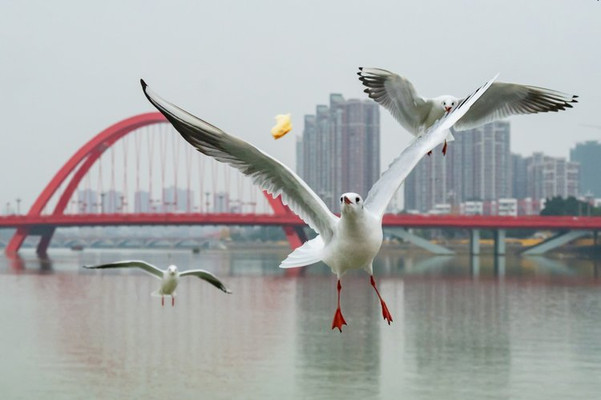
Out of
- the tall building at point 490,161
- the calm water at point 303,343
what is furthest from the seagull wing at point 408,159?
the tall building at point 490,161

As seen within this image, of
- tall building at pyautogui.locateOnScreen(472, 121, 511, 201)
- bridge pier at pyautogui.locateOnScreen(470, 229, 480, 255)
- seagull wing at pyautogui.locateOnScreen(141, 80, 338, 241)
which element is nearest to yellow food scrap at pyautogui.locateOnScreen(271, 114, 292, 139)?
seagull wing at pyautogui.locateOnScreen(141, 80, 338, 241)

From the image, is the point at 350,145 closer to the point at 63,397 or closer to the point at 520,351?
the point at 520,351

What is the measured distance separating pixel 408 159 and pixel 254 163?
0.82 meters

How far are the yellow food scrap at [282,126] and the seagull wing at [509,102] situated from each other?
1366 mm

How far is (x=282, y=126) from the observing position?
5.58 metres

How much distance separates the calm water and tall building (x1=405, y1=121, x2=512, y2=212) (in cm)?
11998

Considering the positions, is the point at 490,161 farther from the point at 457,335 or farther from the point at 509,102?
the point at 509,102

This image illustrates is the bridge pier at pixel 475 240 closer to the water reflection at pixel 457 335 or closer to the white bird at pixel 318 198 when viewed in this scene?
the water reflection at pixel 457 335

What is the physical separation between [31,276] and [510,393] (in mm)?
54725

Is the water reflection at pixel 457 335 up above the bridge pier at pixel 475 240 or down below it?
below

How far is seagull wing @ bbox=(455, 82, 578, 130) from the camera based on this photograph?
655cm

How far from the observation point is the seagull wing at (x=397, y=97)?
20.7ft

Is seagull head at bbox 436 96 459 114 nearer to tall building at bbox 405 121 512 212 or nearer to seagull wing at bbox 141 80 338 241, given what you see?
seagull wing at bbox 141 80 338 241

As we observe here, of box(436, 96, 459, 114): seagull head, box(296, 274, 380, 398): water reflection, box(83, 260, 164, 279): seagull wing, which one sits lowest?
box(296, 274, 380, 398): water reflection
